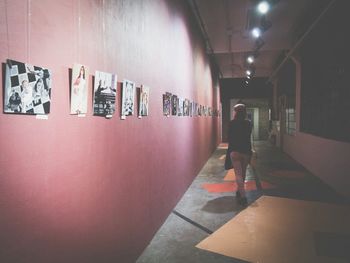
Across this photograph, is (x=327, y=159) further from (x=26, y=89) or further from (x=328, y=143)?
(x=26, y=89)

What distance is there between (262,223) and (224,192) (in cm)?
167

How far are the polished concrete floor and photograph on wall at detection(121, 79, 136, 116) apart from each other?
1.52 m

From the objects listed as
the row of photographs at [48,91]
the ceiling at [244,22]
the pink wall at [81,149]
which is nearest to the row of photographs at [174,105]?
the pink wall at [81,149]

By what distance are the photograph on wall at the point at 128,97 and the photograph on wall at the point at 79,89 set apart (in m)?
0.64

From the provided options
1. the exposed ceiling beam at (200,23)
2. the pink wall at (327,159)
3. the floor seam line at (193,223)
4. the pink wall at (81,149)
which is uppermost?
the exposed ceiling beam at (200,23)

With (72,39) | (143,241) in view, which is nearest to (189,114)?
(143,241)

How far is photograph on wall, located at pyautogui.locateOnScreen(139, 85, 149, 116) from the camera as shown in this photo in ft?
9.33

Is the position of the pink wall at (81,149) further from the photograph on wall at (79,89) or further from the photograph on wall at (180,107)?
the photograph on wall at (180,107)

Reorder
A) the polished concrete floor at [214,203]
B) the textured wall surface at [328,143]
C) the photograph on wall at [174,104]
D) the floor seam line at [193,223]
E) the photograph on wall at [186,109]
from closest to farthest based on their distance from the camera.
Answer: the polished concrete floor at [214,203], the floor seam line at [193,223], the photograph on wall at [174,104], the textured wall surface at [328,143], the photograph on wall at [186,109]

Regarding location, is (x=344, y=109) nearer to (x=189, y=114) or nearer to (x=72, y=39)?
(x=189, y=114)

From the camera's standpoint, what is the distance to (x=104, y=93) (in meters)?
2.06

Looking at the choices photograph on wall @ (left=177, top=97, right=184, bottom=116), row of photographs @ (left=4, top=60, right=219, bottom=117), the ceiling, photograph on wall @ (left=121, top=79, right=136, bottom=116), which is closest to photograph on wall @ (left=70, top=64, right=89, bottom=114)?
row of photographs @ (left=4, top=60, right=219, bottom=117)

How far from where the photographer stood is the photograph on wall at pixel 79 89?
5.45ft

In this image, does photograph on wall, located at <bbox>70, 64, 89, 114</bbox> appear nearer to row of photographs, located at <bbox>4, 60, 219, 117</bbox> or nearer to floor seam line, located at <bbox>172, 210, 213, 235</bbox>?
→ row of photographs, located at <bbox>4, 60, 219, 117</bbox>
